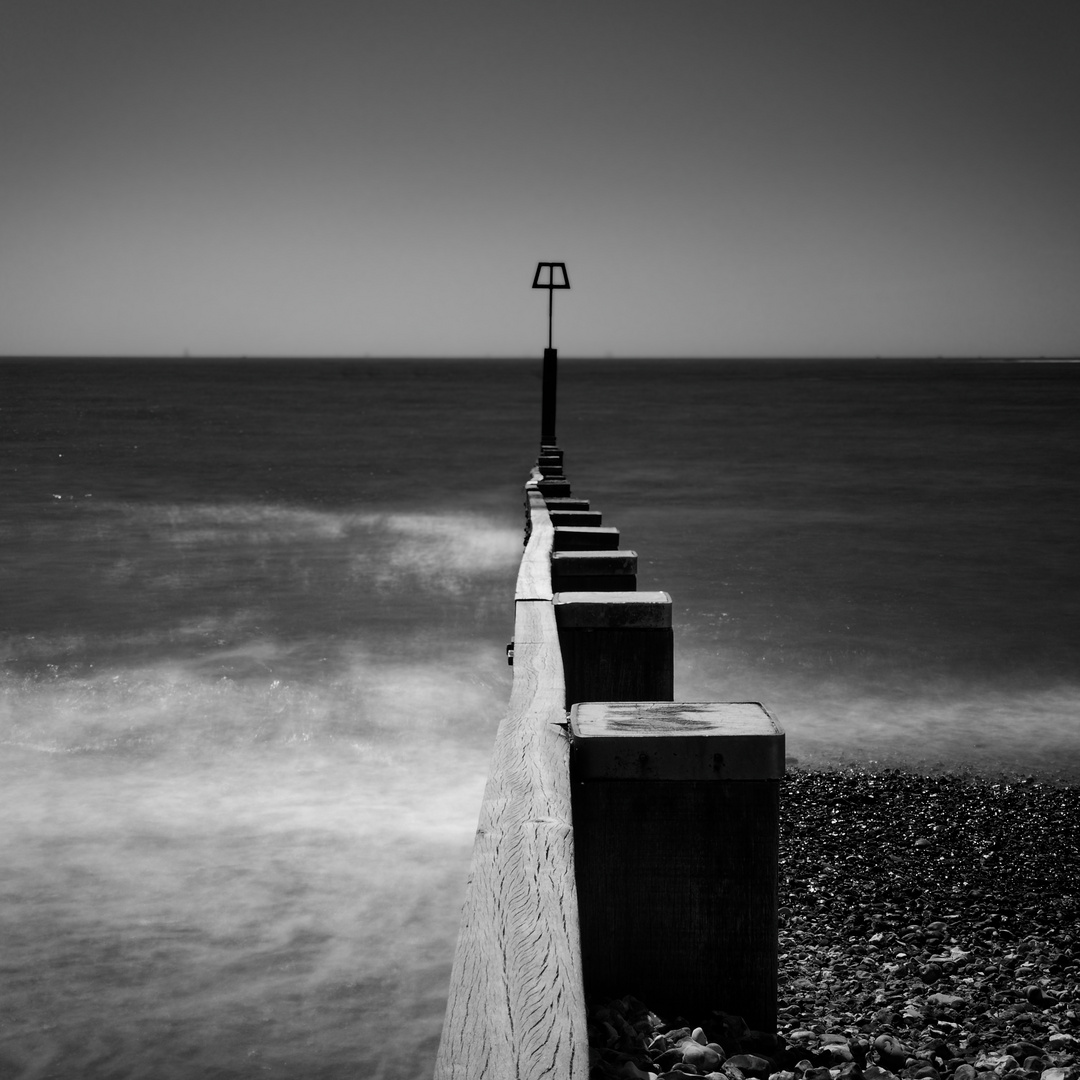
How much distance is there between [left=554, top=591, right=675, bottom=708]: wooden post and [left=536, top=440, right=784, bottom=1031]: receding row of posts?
1.13 meters

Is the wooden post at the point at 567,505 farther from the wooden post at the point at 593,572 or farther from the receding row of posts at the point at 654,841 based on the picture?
the receding row of posts at the point at 654,841

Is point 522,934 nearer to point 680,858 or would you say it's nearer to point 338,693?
point 680,858

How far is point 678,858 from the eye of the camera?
2.16 m

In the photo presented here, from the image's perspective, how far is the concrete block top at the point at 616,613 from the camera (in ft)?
11.1

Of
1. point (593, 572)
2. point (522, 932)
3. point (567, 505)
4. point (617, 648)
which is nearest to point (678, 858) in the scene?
point (522, 932)

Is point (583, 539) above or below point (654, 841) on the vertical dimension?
above

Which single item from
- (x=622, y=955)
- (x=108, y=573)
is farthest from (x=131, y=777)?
(x=108, y=573)

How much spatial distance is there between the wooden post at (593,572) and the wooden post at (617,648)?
1.12 metres

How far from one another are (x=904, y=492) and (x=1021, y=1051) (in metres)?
27.1

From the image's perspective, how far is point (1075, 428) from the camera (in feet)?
184

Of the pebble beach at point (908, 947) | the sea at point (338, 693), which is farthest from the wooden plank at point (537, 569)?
the sea at point (338, 693)

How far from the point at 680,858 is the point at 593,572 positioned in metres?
2.50

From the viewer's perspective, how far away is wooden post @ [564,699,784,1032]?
84.0 inches

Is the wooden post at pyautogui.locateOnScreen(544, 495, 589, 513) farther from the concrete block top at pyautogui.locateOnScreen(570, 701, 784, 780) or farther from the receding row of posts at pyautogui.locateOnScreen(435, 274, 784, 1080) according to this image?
the concrete block top at pyautogui.locateOnScreen(570, 701, 784, 780)
